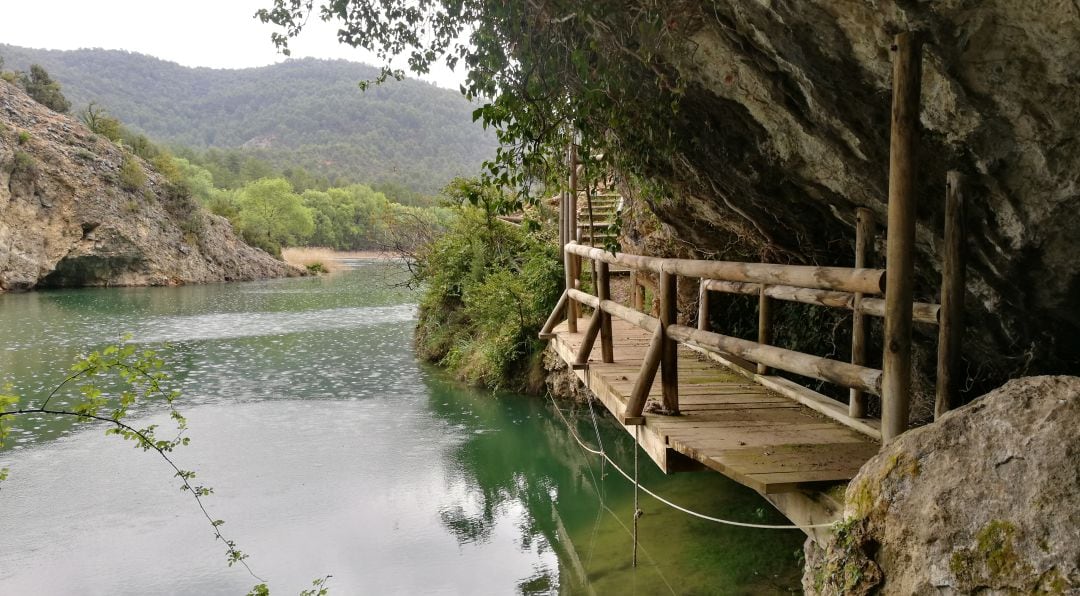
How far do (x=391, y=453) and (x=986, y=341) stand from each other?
7.65m

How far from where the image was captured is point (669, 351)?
14.2ft

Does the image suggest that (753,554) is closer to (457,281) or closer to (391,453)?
(391,453)

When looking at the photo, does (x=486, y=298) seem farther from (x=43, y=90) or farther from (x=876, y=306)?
(x=43, y=90)

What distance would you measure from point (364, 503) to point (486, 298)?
5.96 m

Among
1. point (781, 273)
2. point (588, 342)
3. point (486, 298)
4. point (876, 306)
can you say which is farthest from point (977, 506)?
point (486, 298)

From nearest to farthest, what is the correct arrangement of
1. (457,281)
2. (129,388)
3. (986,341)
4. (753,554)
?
(986,341) → (753,554) → (129,388) → (457,281)

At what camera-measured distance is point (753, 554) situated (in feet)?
20.8

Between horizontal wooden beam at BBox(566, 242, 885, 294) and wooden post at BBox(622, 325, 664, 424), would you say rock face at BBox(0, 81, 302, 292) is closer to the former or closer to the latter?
wooden post at BBox(622, 325, 664, 424)

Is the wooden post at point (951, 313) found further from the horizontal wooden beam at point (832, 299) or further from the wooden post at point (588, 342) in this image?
the wooden post at point (588, 342)

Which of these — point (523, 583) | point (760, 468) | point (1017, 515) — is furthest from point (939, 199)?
point (523, 583)

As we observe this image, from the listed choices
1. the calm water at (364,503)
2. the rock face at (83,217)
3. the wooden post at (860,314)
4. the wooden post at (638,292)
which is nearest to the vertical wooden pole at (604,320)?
the calm water at (364,503)

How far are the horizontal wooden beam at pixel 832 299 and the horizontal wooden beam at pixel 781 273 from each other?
0.41 meters

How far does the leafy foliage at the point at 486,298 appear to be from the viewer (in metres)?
12.5

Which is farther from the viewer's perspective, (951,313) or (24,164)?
(24,164)
